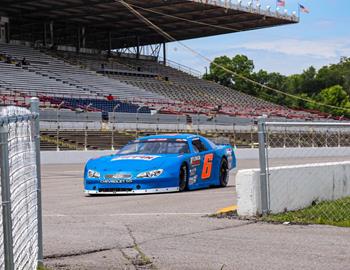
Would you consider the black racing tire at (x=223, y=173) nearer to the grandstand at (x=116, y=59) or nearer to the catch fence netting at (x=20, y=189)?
the catch fence netting at (x=20, y=189)

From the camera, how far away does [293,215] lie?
9.58 metres

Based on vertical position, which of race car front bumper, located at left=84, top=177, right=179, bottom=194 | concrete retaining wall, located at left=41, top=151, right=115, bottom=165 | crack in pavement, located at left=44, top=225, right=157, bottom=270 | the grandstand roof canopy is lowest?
concrete retaining wall, located at left=41, top=151, right=115, bottom=165

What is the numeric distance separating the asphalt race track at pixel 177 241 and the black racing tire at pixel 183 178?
2.61 metres

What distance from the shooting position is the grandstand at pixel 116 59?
46969 millimetres

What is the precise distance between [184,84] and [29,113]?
6033cm

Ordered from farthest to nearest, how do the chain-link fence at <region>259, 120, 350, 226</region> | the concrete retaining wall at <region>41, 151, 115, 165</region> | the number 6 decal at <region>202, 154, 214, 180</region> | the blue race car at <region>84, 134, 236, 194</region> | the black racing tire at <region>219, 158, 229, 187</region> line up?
the concrete retaining wall at <region>41, 151, 115, 165</region>
the black racing tire at <region>219, 158, 229, 187</region>
the number 6 decal at <region>202, 154, 214, 180</region>
the blue race car at <region>84, 134, 236, 194</region>
the chain-link fence at <region>259, 120, 350, 226</region>

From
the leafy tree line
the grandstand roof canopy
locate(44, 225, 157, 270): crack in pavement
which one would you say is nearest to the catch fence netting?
locate(44, 225, 157, 270): crack in pavement

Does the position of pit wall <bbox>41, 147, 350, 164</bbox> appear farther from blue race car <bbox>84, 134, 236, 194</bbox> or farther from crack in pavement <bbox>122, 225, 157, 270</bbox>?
blue race car <bbox>84, 134, 236, 194</bbox>

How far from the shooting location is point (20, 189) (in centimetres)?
545

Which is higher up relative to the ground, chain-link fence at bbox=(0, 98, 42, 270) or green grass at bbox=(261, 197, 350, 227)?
chain-link fence at bbox=(0, 98, 42, 270)

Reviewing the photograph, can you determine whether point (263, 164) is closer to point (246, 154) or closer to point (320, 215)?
point (320, 215)

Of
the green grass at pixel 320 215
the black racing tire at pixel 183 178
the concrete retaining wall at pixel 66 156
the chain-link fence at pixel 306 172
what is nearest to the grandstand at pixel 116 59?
the concrete retaining wall at pixel 66 156

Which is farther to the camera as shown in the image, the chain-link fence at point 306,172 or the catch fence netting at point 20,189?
Answer: the chain-link fence at point 306,172

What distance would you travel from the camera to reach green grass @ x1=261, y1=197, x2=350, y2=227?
9.09m
